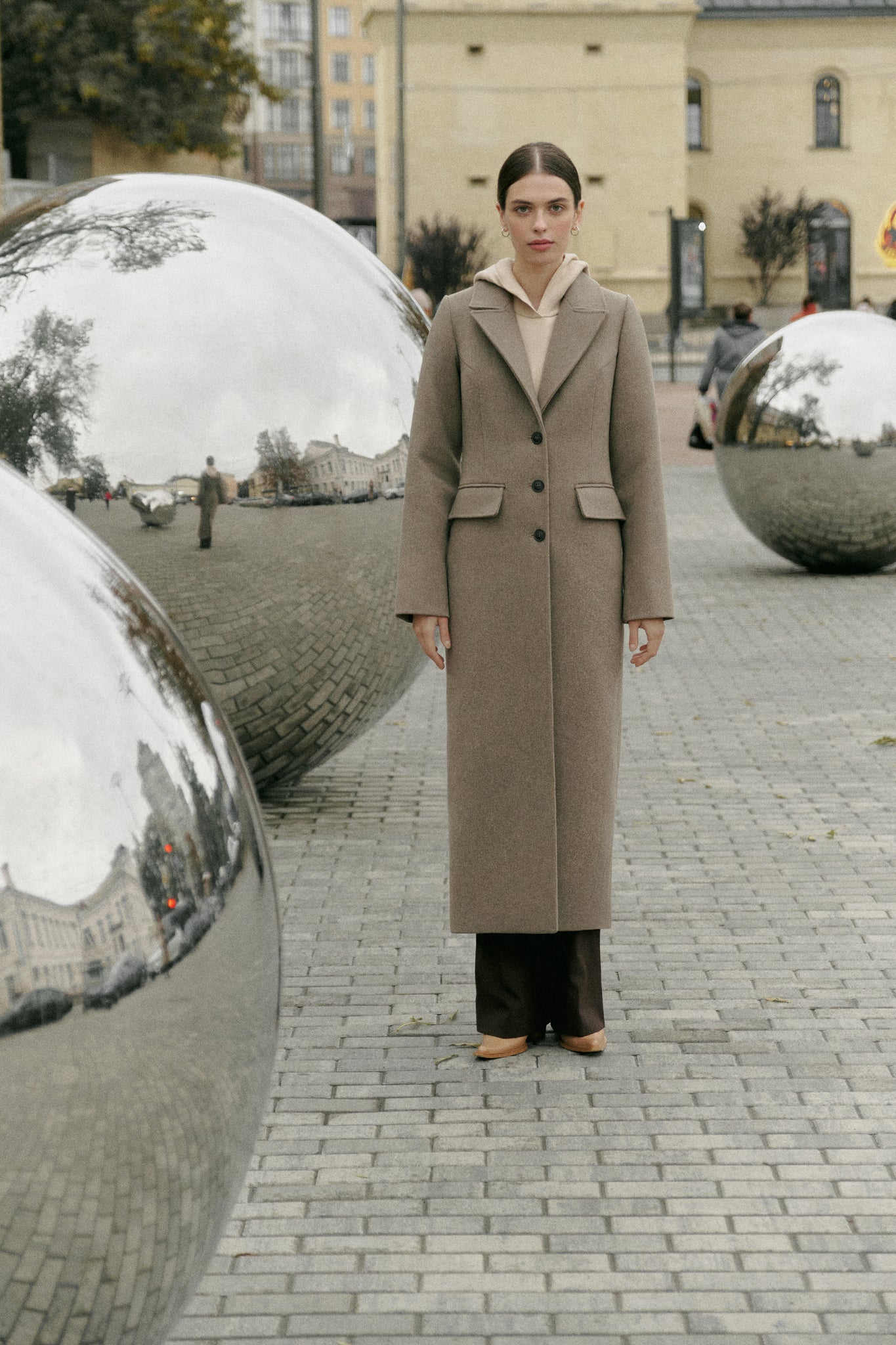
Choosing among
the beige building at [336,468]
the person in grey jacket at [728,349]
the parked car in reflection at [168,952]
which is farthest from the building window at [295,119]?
the parked car in reflection at [168,952]

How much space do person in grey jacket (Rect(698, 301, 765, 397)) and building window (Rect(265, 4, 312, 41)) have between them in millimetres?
117922

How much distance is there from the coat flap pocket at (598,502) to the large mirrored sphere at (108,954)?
2.12m

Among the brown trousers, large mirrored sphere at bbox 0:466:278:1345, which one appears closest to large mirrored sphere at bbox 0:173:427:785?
the brown trousers

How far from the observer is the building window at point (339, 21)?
5266 inches

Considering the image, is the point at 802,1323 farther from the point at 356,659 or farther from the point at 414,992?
the point at 356,659

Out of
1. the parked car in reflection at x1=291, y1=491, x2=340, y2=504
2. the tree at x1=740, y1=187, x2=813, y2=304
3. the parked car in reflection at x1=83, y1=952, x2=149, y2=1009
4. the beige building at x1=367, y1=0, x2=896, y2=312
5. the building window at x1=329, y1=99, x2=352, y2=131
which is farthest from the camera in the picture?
the building window at x1=329, y1=99, x2=352, y2=131

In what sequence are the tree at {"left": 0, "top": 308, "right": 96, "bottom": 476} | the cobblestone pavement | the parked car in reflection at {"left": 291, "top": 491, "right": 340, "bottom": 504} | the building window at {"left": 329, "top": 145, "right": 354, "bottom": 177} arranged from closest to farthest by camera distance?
the cobblestone pavement → the tree at {"left": 0, "top": 308, "right": 96, "bottom": 476} → the parked car in reflection at {"left": 291, "top": 491, "right": 340, "bottom": 504} → the building window at {"left": 329, "top": 145, "right": 354, "bottom": 177}

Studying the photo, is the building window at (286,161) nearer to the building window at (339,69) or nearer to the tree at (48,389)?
the building window at (339,69)

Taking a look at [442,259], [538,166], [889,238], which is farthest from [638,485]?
[889,238]

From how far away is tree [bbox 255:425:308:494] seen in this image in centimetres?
625

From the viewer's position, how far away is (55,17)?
38.5m

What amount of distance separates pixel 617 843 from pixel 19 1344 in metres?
4.83

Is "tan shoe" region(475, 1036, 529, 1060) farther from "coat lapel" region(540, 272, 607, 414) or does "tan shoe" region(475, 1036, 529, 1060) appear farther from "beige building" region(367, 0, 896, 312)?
"beige building" region(367, 0, 896, 312)

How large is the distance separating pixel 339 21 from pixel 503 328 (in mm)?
138148
